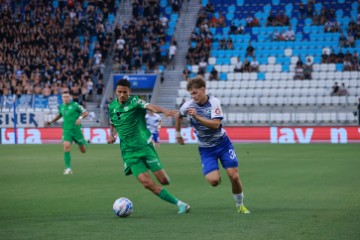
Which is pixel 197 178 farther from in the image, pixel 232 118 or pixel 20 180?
pixel 232 118

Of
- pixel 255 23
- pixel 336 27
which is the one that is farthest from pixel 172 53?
pixel 336 27

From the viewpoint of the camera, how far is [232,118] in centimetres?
3944

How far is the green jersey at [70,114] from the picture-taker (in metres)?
20.8

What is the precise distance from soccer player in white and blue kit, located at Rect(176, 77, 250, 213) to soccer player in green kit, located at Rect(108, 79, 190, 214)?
2.43 ft

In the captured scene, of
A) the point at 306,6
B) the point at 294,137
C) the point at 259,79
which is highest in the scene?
the point at 306,6

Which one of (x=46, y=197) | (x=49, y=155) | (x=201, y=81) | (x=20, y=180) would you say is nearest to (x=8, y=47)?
(x=49, y=155)

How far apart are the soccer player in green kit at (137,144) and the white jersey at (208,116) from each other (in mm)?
841

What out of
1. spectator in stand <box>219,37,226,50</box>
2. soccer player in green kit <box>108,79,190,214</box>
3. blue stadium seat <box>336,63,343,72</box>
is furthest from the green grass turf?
spectator in stand <box>219,37,226,50</box>

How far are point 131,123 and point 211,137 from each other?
1.42 metres

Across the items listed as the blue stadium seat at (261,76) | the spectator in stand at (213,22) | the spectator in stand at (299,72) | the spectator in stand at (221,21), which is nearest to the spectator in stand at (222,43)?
the spectator in stand at (221,21)

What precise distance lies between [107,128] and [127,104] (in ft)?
89.6

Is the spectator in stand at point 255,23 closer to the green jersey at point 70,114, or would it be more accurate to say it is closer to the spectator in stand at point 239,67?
the spectator in stand at point 239,67

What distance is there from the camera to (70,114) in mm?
20828

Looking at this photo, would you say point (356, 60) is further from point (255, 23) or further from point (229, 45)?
point (229, 45)
